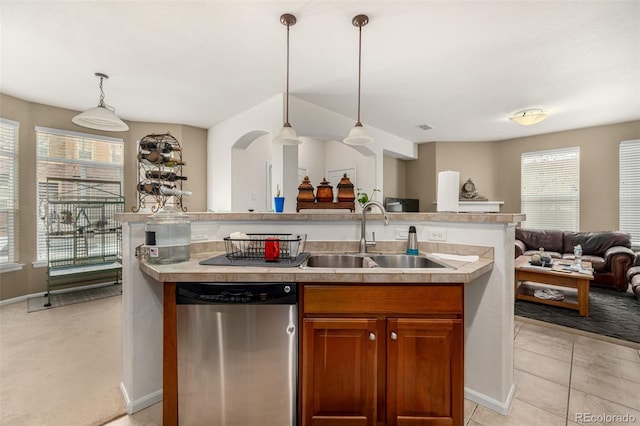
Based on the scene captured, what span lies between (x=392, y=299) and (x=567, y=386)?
1650mm

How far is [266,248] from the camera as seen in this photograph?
5.39 ft

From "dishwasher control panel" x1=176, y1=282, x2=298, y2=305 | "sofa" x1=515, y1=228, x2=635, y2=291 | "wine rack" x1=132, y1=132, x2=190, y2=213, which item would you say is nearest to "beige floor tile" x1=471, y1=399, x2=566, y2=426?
"dishwasher control panel" x1=176, y1=282, x2=298, y2=305

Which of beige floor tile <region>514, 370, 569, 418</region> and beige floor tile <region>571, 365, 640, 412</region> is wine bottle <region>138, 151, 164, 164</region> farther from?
beige floor tile <region>571, 365, 640, 412</region>

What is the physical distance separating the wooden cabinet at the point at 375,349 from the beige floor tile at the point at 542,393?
0.79 meters

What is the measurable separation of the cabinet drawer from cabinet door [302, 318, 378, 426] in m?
0.07

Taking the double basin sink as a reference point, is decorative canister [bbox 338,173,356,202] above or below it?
above

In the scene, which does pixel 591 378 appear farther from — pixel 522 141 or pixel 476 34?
pixel 522 141

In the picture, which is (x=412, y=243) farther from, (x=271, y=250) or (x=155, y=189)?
(x=155, y=189)

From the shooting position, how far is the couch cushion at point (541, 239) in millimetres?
4988

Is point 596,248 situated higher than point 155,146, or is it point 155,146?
point 155,146

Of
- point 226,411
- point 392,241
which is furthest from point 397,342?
point 226,411

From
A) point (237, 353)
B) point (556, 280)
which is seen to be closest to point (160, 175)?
point (237, 353)

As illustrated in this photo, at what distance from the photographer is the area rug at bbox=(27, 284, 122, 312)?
142 inches

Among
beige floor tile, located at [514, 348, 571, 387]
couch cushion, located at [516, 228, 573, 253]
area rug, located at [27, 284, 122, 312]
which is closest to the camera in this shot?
beige floor tile, located at [514, 348, 571, 387]
